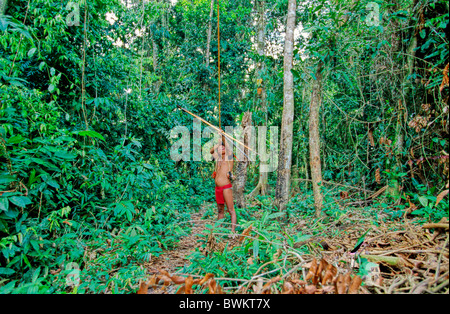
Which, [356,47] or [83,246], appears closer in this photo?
[83,246]

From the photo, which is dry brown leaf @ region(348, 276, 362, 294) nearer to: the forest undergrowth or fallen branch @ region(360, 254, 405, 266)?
the forest undergrowth

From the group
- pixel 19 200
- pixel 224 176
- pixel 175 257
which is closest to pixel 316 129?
pixel 224 176

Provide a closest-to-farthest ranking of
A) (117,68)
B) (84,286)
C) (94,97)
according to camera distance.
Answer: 1. (84,286)
2. (94,97)
3. (117,68)

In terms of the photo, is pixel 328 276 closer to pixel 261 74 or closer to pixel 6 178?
pixel 6 178

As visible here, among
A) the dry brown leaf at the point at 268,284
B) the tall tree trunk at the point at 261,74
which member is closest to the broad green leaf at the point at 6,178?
the dry brown leaf at the point at 268,284

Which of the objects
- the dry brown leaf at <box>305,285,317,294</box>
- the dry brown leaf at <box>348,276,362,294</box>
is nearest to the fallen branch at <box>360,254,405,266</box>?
the dry brown leaf at <box>348,276,362,294</box>

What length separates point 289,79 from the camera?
430cm

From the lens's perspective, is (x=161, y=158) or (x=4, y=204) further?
(x=161, y=158)

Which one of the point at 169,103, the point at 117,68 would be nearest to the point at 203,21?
the point at 169,103

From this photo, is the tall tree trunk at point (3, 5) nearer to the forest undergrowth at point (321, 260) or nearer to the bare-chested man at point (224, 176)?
the bare-chested man at point (224, 176)

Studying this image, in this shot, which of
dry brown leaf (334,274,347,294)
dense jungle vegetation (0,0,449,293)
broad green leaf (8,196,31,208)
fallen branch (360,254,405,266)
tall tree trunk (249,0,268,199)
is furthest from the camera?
tall tree trunk (249,0,268,199)

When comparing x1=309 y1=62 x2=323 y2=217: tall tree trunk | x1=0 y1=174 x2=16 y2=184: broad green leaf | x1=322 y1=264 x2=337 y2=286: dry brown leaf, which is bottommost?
x1=322 y1=264 x2=337 y2=286: dry brown leaf

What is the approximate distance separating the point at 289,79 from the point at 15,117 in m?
3.86

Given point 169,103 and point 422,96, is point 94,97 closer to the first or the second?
point 169,103
